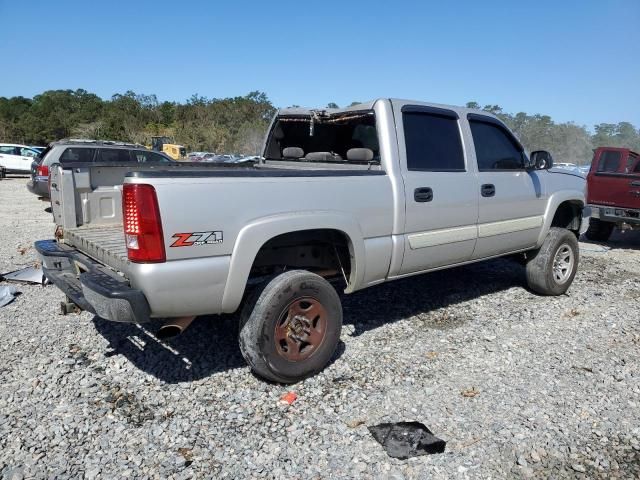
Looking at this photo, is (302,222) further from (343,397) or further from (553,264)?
(553,264)

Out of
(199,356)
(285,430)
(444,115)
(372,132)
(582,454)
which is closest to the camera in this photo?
(582,454)

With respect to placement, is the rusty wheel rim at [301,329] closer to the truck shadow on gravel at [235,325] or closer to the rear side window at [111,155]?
the truck shadow on gravel at [235,325]

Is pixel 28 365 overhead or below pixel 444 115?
below

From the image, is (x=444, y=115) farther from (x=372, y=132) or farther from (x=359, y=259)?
(x=359, y=259)

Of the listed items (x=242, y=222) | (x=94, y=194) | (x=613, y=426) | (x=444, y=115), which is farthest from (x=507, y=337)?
(x=94, y=194)

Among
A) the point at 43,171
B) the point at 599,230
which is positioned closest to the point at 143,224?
the point at 599,230

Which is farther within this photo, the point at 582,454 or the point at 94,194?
the point at 94,194

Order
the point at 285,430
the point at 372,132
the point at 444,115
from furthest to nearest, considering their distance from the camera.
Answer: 1. the point at 444,115
2. the point at 372,132
3. the point at 285,430

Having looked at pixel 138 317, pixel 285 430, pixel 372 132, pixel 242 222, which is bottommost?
pixel 285 430

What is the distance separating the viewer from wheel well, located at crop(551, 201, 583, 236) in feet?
20.0

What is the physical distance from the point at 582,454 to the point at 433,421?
2.74ft

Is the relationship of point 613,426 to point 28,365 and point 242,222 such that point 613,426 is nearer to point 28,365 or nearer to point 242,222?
point 242,222

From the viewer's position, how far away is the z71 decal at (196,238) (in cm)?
290

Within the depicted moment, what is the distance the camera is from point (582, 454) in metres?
2.84
